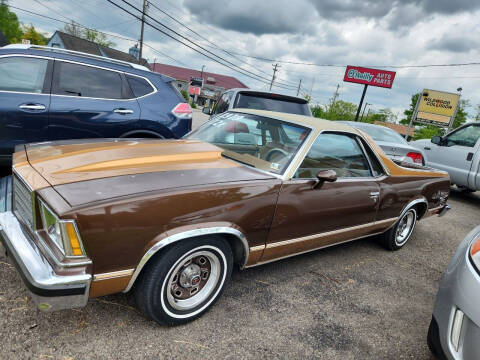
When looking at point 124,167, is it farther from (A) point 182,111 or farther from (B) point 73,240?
(A) point 182,111

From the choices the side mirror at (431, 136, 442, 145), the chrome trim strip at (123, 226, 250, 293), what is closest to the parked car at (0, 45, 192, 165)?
the chrome trim strip at (123, 226, 250, 293)

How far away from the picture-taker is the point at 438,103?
1911cm

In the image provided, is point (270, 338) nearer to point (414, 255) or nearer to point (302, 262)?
point (302, 262)

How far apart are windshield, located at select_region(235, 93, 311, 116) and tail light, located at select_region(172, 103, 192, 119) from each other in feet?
4.03

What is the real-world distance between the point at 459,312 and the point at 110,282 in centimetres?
196

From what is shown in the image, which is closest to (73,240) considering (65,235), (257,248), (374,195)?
(65,235)

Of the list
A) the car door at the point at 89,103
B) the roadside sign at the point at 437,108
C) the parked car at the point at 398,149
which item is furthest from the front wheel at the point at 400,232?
the roadside sign at the point at 437,108

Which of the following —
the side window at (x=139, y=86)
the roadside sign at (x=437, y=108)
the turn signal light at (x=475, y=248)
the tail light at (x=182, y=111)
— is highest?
the roadside sign at (x=437, y=108)

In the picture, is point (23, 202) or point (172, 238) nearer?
point (172, 238)

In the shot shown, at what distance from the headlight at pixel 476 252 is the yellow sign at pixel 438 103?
1932 centimetres

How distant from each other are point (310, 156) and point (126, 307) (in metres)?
1.88

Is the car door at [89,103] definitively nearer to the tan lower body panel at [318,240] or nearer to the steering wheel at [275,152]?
the steering wheel at [275,152]

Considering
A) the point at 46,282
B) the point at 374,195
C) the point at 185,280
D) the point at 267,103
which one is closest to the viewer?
the point at 46,282

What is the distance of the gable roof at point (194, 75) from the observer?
7162 centimetres
